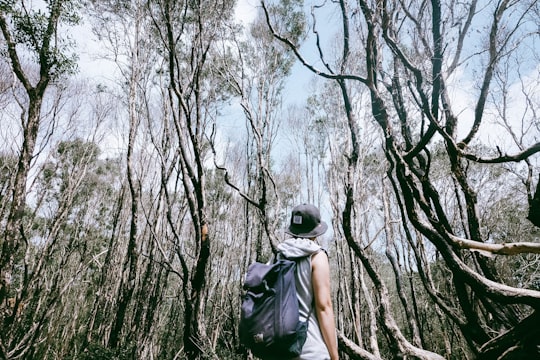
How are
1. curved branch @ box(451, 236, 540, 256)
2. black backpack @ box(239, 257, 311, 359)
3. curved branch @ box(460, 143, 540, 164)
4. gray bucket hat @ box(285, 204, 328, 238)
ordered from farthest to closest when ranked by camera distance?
curved branch @ box(460, 143, 540, 164), curved branch @ box(451, 236, 540, 256), gray bucket hat @ box(285, 204, 328, 238), black backpack @ box(239, 257, 311, 359)

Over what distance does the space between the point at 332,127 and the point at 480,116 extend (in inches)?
281

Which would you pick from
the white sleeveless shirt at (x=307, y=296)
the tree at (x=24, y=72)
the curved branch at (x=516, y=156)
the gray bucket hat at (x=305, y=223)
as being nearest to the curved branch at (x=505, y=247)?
the curved branch at (x=516, y=156)

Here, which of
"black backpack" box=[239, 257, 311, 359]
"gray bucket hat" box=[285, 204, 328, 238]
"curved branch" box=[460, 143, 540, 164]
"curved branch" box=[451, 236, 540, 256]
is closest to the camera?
"black backpack" box=[239, 257, 311, 359]

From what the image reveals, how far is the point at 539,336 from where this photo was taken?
2.25 metres

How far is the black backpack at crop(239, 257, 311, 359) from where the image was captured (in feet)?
3.83

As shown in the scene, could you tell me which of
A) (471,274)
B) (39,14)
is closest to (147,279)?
(39,14)

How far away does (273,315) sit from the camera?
1213mm

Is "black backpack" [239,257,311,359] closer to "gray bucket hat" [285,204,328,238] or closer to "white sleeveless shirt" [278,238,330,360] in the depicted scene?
"white sleeveless shirt" [278,238,330,360]

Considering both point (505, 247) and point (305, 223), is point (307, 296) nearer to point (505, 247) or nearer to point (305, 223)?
point (305, 223)

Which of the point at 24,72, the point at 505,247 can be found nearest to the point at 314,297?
the point at 505,247

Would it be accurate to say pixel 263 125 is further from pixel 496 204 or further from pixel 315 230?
pixel 496 204

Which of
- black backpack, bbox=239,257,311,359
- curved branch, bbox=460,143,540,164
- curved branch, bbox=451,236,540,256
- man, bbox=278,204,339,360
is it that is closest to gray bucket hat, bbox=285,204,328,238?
man, bbox=278,204,339,360

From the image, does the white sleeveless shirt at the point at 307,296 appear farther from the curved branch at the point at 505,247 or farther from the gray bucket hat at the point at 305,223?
the curved branch at the point at 505,247

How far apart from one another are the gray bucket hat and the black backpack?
17cm
